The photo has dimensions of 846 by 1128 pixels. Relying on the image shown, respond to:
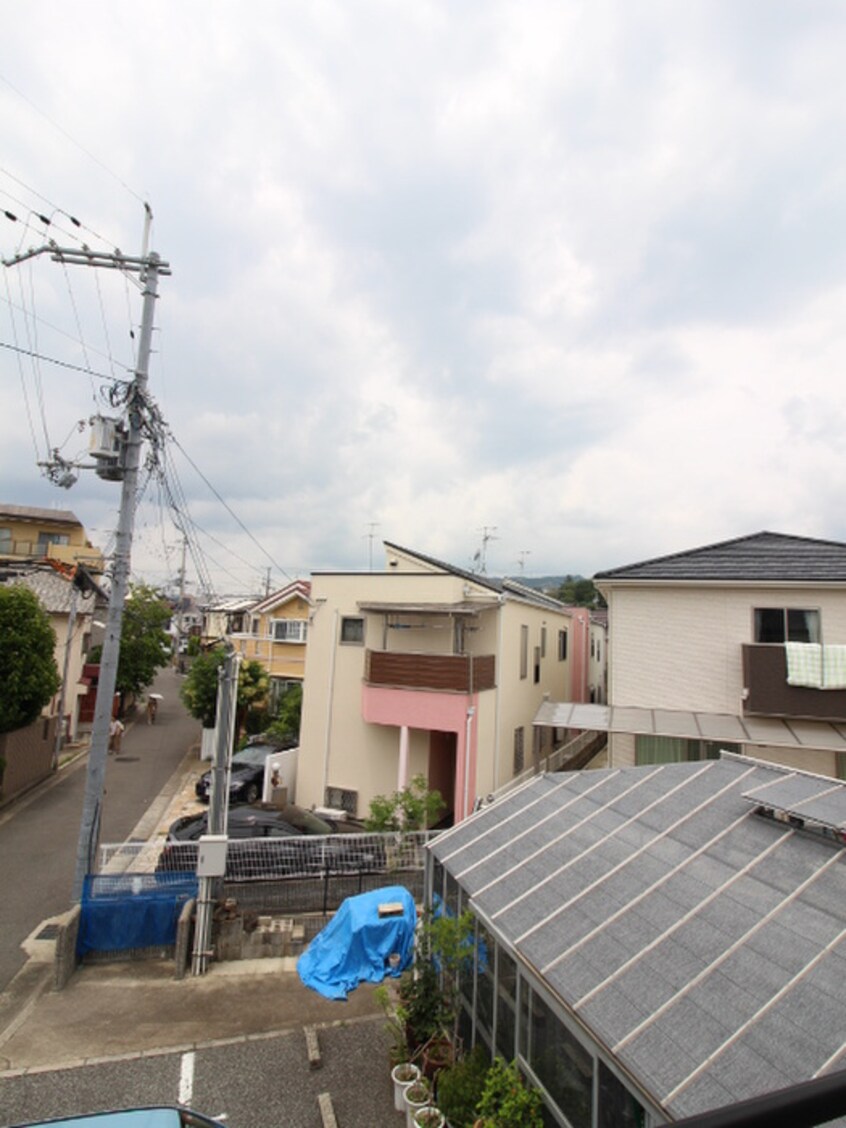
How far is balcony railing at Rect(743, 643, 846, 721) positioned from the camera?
12922mm

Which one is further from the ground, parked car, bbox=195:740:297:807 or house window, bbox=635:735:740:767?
→ house window, bbox=635:735:740:767

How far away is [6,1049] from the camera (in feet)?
24.3

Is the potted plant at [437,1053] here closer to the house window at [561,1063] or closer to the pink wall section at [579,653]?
the house window at [561,1063]

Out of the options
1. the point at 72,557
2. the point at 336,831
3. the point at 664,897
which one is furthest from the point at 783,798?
the point at 72,557

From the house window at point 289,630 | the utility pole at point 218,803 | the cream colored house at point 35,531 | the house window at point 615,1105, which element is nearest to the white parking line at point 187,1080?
the utility pole at point 218,803

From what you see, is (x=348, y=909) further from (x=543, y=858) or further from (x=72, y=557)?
(x=72, y=557)

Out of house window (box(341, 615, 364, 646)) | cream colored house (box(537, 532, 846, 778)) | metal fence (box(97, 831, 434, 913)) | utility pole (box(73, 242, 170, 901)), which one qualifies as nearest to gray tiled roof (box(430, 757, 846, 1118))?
metal fence (box(97, 831, 434, 913))

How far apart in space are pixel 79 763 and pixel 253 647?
27.6 feet

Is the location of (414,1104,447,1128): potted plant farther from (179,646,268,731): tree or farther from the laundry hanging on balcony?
(179,646,268,731): tree

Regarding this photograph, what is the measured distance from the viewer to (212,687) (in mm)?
22828

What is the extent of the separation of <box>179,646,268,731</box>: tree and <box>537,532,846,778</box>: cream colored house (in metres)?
13.3

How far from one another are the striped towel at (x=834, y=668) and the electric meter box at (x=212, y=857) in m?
12.3

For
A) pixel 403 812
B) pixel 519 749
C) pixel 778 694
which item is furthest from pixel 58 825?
pixel 778 694

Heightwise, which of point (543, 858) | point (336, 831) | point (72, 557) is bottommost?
point (336, 831)
